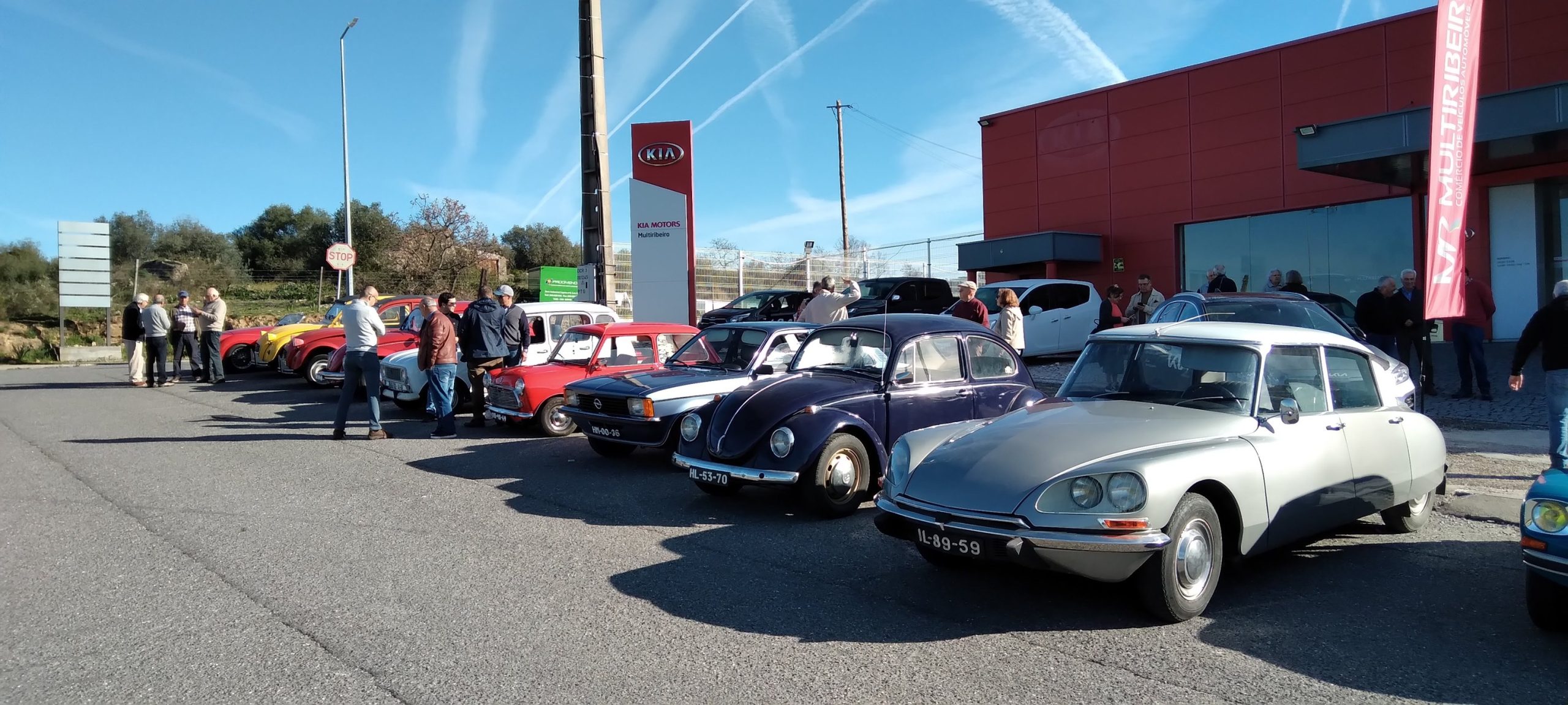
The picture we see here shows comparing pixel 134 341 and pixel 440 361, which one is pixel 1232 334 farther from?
pixel 134 341

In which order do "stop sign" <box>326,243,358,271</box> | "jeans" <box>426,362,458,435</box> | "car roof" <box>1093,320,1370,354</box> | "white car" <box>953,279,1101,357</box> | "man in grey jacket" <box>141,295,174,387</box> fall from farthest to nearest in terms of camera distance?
1. "stop sign" <box>326,243,358,271</box>
2. "man in grey jacket" <box>141,295,174,387</box>
3. "white car" <box>953,279,1101,357</box>
4. "jeans" <box>426,362,458,435</box>
5. "car roof" <box>1093,320,1370,354</box>

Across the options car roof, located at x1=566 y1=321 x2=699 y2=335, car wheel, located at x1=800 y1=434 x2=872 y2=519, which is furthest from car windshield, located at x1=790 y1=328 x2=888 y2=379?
car roof, located at x1=566 y1=321 x2=699 y2=335

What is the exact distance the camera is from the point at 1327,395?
5.40 m

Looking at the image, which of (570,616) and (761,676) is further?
(570,616)

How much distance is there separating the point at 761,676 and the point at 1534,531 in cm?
327

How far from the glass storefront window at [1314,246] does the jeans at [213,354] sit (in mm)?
18901

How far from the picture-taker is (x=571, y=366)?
10891 millimetres

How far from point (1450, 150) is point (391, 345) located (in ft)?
44.4

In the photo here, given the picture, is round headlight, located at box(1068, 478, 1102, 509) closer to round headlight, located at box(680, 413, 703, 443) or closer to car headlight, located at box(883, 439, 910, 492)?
car headlight, located at box(883, 439, 910, 492)

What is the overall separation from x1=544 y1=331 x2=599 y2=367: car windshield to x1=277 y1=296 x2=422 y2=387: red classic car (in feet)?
19.4

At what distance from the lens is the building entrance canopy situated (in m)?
13.6

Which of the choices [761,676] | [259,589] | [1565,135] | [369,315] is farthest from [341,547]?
[1565,135]

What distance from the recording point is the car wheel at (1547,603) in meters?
4.13

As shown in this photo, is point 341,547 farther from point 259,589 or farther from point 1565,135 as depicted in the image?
point 1565,135
